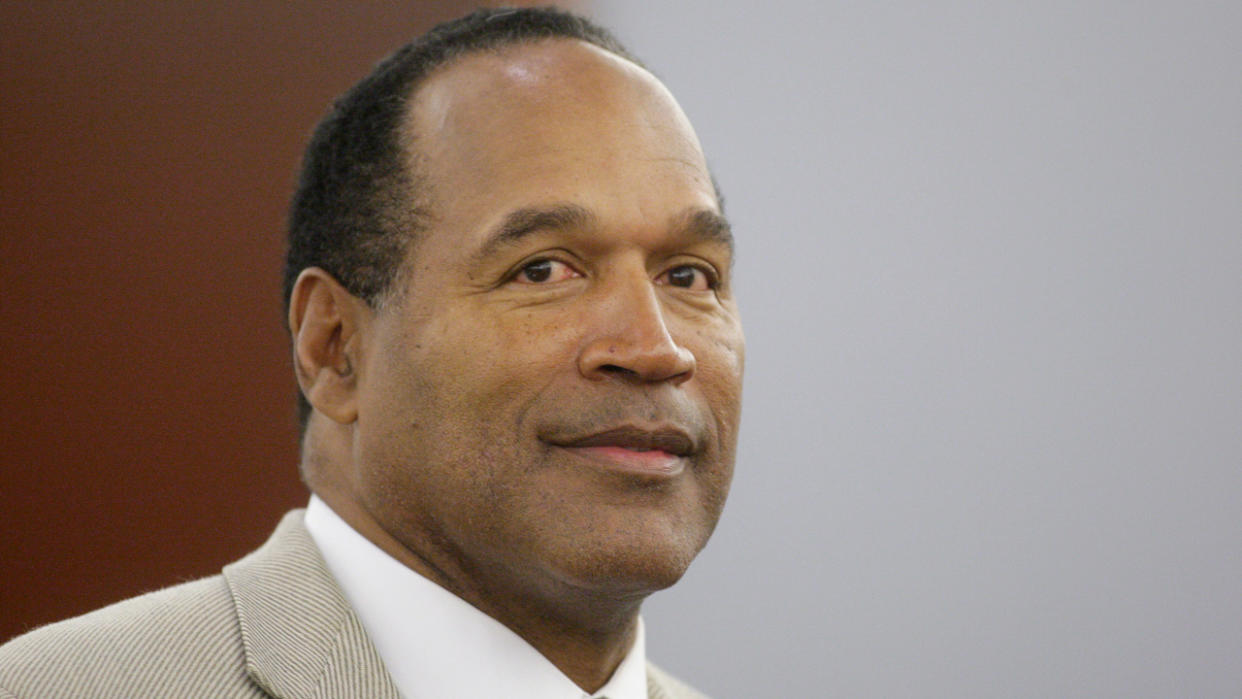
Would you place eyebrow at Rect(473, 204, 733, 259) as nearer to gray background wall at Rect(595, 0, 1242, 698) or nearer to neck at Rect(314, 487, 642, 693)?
neck at Rect(314, 487, 642, 693)

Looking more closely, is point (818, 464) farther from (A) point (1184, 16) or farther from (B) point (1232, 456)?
(A) point (1184, 16)

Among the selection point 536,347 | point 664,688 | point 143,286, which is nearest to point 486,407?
point 536,347

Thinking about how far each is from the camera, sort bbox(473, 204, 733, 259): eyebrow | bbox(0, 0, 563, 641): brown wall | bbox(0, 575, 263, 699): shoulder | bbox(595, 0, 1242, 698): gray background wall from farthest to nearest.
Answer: bbox(595, 0, 1242, 698): gray background wall < bbox(0, 0, 563, 641): brown wall < bbox(473, 204, 733, 259): eyebrow < bbox(0, 575, 263, 699): shoulder

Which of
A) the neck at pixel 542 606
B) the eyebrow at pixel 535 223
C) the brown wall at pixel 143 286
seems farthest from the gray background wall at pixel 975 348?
the eyebrow at pixel 535 223

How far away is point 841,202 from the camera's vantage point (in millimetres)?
3709

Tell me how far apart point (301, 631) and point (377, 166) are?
0.68 metres

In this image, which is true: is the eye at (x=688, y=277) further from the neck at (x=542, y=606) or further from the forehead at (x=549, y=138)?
the neck at (x=542, y=606)

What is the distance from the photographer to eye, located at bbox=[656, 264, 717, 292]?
6.14ft

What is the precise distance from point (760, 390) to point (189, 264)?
5.55 feet

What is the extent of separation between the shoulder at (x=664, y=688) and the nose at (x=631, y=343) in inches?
28.5

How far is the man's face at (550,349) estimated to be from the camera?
1.67 meters

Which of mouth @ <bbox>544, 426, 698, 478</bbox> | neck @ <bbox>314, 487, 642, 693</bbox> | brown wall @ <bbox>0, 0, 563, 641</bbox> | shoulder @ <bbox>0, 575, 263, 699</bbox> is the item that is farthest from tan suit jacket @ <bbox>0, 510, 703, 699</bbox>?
brown wall @ <bbox>0, 0, 563, 641</bbox>

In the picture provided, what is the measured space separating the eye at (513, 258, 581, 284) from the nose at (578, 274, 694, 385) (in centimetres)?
8

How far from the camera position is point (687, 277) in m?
1.89
